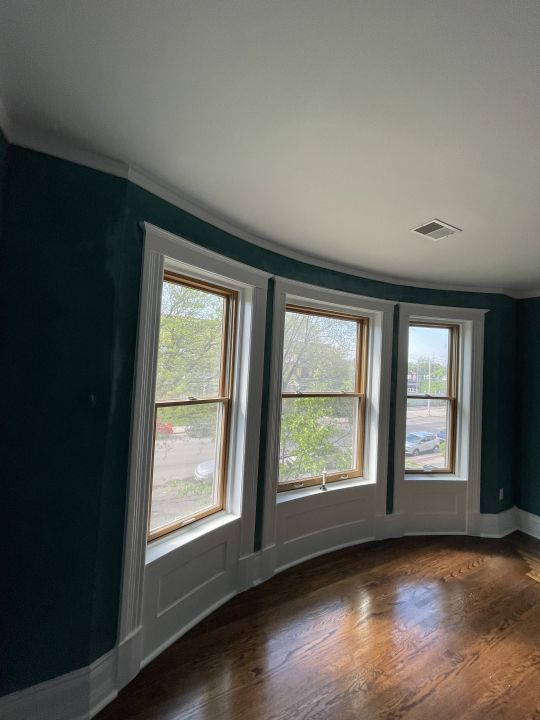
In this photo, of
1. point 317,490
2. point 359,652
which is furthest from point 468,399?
point 359,652

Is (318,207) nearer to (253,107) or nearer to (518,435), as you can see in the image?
(253,107)

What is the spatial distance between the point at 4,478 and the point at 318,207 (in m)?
2.05

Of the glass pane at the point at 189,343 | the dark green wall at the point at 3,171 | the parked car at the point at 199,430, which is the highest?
the dark green wall at the point at 3,171

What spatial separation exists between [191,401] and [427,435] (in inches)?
107

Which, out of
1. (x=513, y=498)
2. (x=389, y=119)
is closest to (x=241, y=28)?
(x=389, y=119)

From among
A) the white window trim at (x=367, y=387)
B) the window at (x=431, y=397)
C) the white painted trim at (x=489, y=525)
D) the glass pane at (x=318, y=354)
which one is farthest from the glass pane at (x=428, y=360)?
the white painted trim at (x=489, y=525)

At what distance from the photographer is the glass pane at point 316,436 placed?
308 cm

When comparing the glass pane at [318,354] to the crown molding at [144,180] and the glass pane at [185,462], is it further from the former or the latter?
the glass pane at [185,462]

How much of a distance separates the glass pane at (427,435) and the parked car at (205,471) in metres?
2.18

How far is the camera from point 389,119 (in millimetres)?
1350

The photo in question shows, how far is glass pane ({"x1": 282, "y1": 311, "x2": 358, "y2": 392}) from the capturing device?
308 centimetres

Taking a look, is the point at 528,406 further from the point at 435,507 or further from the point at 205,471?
the point at 205,471

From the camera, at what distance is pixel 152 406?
1.93m

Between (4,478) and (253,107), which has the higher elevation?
(253,107)
